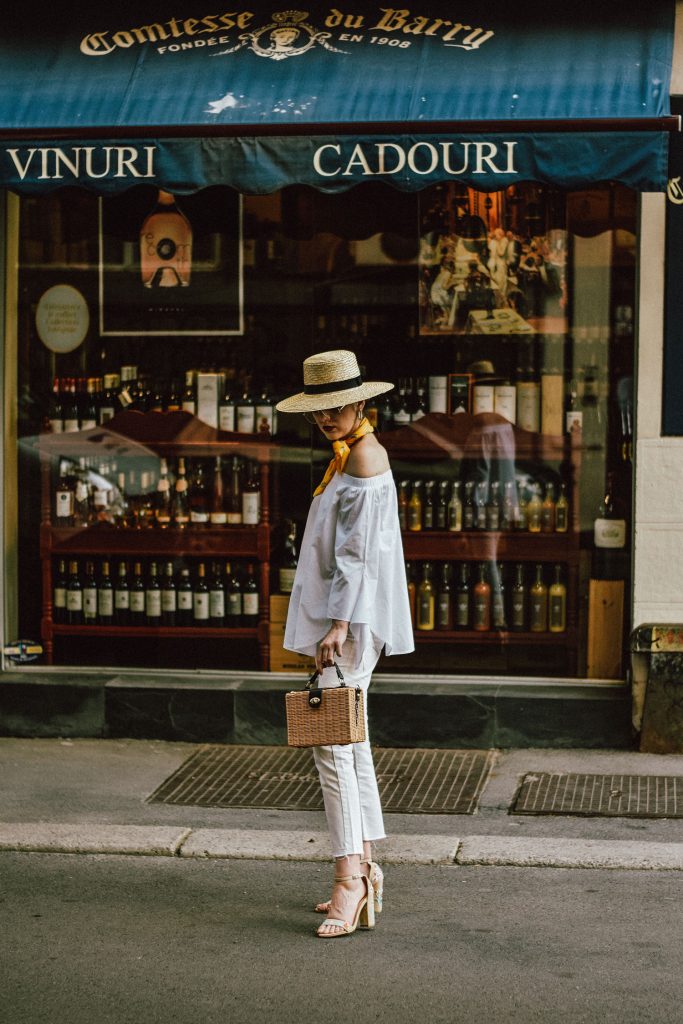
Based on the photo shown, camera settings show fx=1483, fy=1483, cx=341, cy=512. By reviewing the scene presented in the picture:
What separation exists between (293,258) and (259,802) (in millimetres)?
3283

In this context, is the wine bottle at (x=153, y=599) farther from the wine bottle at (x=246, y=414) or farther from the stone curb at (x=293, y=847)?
the stone curb at (x=293, y=847)

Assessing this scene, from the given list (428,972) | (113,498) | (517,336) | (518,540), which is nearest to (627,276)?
(517,336)

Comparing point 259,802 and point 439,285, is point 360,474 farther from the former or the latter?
point 439,285

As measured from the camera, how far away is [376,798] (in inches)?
223

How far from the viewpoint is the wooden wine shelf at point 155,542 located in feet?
28.9

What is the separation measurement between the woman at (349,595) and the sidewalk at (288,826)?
0.85 metres

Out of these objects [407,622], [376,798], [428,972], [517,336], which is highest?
[517,336]

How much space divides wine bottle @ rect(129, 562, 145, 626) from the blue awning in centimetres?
247

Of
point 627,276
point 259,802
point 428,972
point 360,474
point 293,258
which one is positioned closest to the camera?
point 428,972

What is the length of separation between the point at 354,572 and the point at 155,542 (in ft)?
12.1

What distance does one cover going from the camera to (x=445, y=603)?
8.68 meters

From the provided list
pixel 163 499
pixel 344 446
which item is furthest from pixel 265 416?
pixel 344 446

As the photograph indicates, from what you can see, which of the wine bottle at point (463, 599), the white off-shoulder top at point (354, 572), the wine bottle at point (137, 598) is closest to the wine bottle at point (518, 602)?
the wine bottle at point (463, 599)

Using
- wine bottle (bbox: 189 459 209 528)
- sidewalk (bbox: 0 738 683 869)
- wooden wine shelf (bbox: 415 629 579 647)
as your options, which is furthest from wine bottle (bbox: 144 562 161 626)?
wooden wine shelf (bbox: 415 629 579 647)
